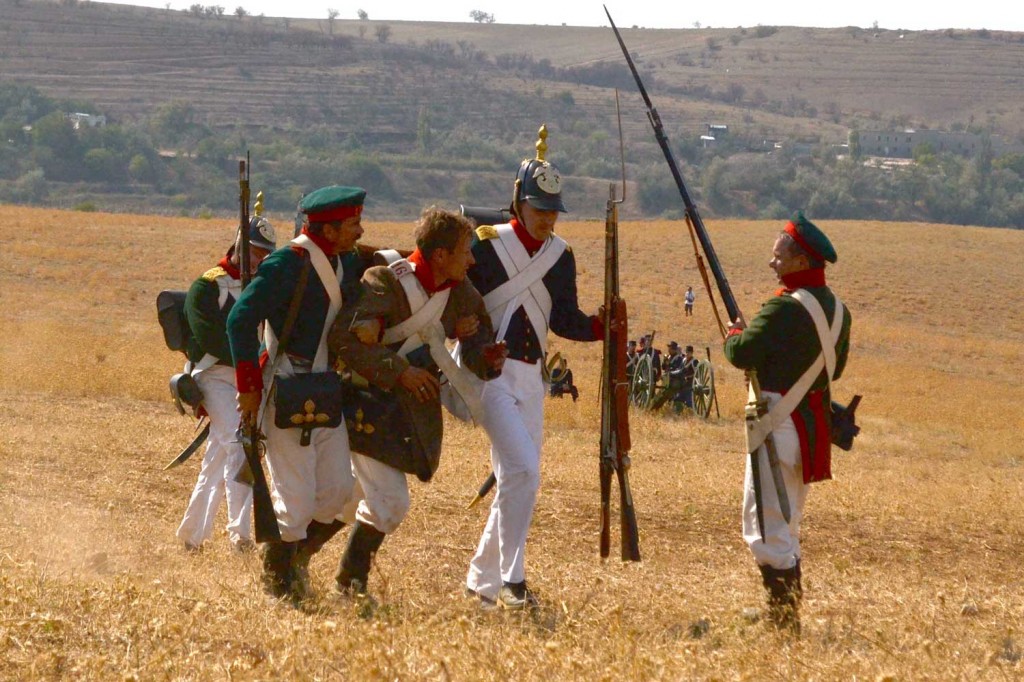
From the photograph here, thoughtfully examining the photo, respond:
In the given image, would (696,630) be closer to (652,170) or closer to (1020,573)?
(1020,573)

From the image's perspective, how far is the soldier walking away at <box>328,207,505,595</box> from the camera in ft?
20.9

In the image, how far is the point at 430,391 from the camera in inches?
254

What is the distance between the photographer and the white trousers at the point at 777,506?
6.44 meters

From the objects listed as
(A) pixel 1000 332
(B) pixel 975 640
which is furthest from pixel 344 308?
(A) pixel 1000 332

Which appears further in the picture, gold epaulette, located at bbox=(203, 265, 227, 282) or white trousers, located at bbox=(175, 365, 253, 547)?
white trousers, located at bbox=(175, 365, 253, 547)

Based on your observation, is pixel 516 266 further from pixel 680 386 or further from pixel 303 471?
pixel 680 386

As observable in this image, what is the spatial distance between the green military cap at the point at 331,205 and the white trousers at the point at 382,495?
105 centimetres

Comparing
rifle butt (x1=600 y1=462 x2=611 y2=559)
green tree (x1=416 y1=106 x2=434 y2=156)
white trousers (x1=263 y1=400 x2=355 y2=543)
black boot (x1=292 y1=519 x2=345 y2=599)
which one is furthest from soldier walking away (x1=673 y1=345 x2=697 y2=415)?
green tree (x1=416 y1=106 x2=434 y2=156)

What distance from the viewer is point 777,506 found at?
6414mm

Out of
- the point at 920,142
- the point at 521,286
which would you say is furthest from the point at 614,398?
the point at 920,142

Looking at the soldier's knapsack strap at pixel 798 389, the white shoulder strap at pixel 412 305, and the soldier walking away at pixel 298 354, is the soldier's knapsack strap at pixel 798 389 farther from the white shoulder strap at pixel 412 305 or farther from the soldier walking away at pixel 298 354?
the soldier walking away at pixel 298 354

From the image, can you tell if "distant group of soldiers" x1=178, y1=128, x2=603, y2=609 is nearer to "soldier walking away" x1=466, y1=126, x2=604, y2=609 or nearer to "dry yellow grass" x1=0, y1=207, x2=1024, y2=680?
"soldier walking away" x1=466, y1=126, x2=604, y2=609

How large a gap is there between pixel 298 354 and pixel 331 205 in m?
0.65

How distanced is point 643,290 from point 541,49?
144805 millimetres
